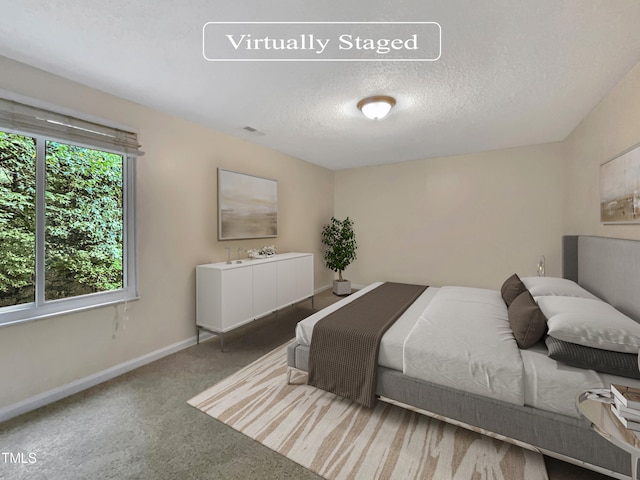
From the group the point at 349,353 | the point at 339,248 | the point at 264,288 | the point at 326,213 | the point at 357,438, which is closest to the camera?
the point at 357,438

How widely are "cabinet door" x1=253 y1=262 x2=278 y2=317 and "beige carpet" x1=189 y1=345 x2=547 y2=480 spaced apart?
115 cm

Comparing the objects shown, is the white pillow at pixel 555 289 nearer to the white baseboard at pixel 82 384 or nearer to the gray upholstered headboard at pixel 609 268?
the gray upholstered headboard at pixel 609 268

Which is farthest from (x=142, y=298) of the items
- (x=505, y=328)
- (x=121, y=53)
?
(x=505, y=328)

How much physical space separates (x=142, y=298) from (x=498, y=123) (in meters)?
4.50

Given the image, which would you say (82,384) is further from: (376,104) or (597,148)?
(597,148)

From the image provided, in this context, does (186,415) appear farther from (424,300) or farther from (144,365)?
(424,300)

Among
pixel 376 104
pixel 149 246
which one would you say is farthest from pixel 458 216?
pixel 149 246

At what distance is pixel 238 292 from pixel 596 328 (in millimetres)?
2963

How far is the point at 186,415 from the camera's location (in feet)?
6.39

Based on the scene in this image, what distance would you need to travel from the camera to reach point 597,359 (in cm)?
147

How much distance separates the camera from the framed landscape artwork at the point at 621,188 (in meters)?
2.04

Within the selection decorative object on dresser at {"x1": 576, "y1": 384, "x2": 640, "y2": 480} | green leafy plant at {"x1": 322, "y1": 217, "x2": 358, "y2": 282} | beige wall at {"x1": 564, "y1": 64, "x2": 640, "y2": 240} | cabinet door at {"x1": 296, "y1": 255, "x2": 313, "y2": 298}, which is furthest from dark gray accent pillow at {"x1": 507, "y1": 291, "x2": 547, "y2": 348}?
green leafy plant at {"x1": 322, "y1": 217, "x2": 358, "y2": 282}

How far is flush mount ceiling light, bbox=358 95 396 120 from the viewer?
8.27ft

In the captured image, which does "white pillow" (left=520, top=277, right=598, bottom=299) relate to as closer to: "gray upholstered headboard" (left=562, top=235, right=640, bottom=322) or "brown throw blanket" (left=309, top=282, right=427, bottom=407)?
"gray upholstered headboard" (left=562, top=235, right=640, bottom=322)
